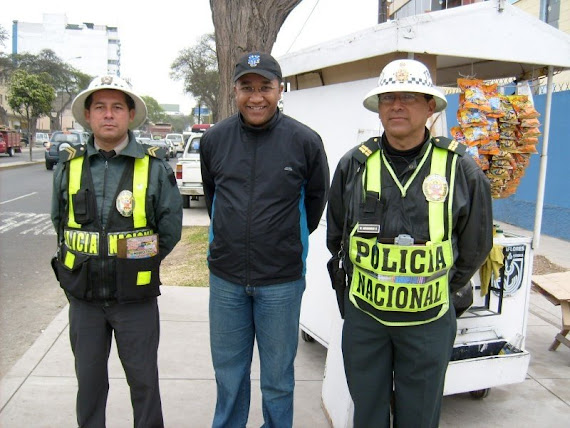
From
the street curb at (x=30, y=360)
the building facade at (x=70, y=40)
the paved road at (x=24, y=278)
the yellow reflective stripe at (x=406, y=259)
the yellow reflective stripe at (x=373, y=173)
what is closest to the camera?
the yellow reflective stripe at (x=406, y=259)

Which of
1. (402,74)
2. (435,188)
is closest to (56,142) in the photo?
(402,74)

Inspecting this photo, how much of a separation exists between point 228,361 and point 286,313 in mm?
391

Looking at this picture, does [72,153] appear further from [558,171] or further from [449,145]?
[558,171]

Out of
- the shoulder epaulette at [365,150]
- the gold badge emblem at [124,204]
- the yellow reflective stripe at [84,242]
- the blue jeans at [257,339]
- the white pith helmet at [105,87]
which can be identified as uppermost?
the white pith helmet at [105,87]

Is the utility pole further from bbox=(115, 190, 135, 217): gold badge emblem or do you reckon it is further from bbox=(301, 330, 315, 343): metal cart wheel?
bbox=(115, 190, 135, 217): gold badge emblem

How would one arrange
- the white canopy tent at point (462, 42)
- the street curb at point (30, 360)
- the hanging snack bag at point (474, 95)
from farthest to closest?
the street curb at point (30, 360)
the hanging snack bag at point (474, 95)
the white canopy tent at point (462, 42)

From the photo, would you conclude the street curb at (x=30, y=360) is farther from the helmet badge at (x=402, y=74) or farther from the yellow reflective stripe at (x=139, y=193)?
the helmet badge at (x=402, y=74)

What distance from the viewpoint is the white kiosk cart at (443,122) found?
289 cm

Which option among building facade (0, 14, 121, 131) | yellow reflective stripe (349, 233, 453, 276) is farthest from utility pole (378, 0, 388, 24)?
building facade (0, 14, 121, 131)

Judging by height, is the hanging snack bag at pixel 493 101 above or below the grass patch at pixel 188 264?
above

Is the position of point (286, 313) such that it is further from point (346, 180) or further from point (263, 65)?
point (263, 65)

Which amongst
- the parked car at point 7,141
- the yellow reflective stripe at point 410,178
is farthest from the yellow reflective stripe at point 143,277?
the parked car at point 7,141

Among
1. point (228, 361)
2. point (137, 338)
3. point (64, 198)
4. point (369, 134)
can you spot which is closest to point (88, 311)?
point (137, 338)

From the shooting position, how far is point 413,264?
215 cm
